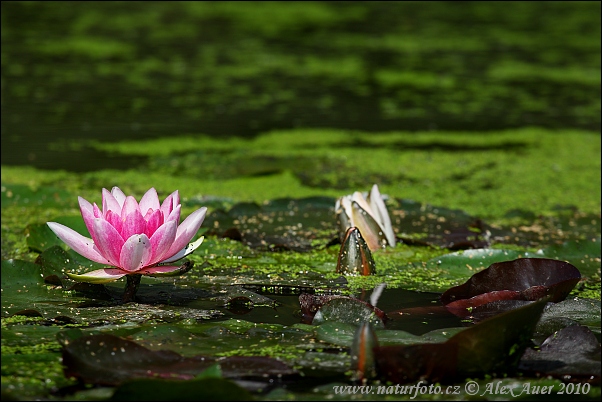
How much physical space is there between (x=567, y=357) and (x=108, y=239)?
1.05 m

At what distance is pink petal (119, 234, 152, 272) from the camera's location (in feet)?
6.20

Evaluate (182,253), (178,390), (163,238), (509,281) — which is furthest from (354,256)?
(178,390)

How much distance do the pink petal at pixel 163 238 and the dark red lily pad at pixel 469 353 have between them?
597 mm

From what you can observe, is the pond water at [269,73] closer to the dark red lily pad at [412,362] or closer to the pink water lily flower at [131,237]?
the pink water lily flower at [131,237]

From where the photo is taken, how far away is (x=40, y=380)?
1534mm

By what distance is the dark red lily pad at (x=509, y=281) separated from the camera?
7.05 ft

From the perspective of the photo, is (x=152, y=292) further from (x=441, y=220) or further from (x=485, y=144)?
(x=485, y=144)

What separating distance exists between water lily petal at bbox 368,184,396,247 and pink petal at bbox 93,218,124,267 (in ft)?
3.48

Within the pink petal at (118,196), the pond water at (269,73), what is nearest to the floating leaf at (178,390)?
the pink petal at (118,196)

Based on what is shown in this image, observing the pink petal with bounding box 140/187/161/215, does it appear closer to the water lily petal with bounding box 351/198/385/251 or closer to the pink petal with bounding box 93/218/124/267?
the pink petal with bounding box 93/218/124/267

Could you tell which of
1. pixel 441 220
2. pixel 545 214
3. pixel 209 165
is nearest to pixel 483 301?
pixel 441 220

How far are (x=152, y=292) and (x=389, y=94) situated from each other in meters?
4.78

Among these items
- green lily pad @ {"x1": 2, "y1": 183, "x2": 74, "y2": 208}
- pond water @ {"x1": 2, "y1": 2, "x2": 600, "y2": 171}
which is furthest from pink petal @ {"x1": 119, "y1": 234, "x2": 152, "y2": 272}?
pond water @ {"x1": 2, "y1": 2, "x2": 600, "y2": 171}

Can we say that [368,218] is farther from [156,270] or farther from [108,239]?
[108,239]
